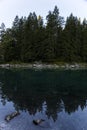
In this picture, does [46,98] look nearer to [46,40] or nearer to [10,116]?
[10,116]

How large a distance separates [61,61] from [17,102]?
58.2 meters

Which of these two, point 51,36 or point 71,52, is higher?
point 51,36

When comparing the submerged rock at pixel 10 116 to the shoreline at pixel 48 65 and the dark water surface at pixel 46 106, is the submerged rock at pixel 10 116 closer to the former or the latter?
the dark water surface at pixel 46 106

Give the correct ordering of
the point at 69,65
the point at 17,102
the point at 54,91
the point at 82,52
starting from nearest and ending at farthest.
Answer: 1. the point at 17,102
2. the point at 54,91
3. the point at 69,65
4. the point at 82,52

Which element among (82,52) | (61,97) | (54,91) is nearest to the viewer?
(61,97)

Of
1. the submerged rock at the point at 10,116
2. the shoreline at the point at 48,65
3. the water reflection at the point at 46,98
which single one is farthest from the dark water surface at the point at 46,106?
the shoreline at the point at 48,65

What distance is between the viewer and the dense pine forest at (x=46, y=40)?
91562 millimetres

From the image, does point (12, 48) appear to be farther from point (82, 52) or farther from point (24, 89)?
point (24, 89)

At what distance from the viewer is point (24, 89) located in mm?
43938

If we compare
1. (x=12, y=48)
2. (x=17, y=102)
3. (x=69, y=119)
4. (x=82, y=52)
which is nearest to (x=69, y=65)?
(x=82, y=52)

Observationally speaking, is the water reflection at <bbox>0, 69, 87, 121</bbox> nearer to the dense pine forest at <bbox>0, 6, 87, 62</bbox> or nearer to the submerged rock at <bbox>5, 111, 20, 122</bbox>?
the submerged rock at <bbox>5, 111, 20, 122</bbox>

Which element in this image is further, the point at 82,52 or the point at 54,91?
the point at 82,52

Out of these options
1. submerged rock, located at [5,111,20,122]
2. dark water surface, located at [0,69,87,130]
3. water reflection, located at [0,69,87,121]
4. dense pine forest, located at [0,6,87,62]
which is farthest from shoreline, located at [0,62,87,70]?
submerged rock, located at [5,111,20,122]

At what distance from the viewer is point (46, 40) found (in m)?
90.9
